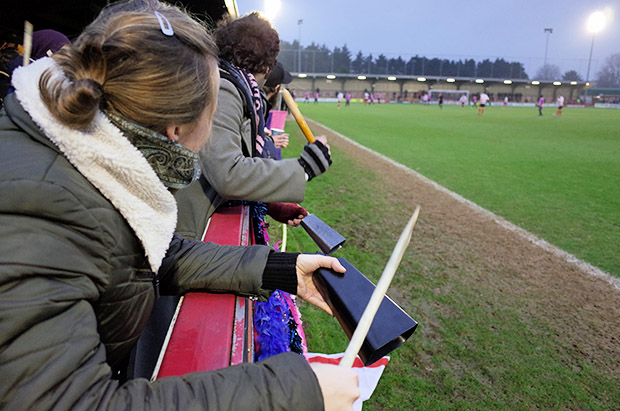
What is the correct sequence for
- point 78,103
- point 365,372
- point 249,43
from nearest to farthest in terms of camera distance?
point 78,103
point 249,43
point 365,372

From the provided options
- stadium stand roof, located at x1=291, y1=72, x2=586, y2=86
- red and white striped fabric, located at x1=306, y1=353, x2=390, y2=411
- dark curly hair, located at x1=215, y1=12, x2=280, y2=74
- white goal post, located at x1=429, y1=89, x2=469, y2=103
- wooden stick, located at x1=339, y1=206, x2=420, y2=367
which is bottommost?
red and white striped fabric, located at x1=306, y1=353, x2=390, y2=411

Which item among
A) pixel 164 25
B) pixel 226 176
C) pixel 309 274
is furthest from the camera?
pixel 226 176

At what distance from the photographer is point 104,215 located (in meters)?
0.97

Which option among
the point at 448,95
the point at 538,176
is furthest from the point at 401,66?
the point at 538,176

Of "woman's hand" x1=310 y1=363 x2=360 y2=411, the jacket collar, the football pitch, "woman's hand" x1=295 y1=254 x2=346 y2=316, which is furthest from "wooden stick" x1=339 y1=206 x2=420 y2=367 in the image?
the football pitch

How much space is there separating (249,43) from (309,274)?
1.68 meters

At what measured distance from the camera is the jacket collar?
3.09 ft

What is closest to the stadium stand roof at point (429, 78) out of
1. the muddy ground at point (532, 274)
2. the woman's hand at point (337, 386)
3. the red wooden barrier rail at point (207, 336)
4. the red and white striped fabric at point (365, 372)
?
the muddy ground at point (532, 274)

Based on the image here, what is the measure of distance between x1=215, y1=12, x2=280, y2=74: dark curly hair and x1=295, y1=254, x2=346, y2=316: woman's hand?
62.0 inches

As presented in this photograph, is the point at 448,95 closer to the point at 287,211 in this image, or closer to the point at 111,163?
the point at 287,211

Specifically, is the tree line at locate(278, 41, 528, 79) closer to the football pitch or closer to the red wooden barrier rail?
the football pitch

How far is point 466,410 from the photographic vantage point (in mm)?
2615

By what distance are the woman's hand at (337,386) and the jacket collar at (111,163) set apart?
1.73ft

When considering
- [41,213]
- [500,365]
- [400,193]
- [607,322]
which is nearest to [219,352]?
[41,213]
